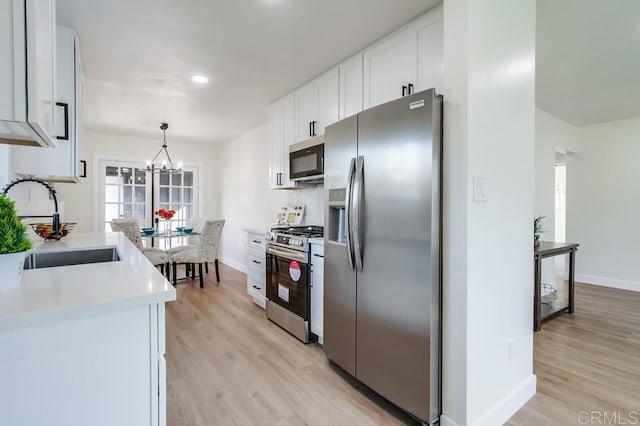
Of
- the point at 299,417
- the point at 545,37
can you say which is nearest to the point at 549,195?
the point at 545,37

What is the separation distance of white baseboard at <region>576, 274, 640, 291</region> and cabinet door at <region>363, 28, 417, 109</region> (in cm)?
483

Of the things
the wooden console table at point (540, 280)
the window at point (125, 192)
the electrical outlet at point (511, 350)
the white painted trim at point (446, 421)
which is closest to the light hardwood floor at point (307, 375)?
the wooden console table at point (540, 280)

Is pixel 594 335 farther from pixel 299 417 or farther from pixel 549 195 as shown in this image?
pixel 299 417

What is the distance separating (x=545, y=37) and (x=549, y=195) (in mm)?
2748

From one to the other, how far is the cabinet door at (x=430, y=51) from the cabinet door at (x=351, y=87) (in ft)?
2.07

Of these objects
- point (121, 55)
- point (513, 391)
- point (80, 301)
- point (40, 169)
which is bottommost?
point (513, 391)

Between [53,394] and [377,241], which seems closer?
[53,394]

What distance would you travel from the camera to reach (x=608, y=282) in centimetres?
474

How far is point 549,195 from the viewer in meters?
4.52

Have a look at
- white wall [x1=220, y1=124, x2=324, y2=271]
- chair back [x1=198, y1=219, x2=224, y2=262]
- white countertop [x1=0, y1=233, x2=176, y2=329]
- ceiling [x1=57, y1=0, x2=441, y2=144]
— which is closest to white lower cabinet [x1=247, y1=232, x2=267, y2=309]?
white wall [x1=220, y1=124, x2=324, y2=271]

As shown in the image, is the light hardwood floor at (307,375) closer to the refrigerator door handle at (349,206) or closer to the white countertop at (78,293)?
the refrigerator door handle at (349,206)

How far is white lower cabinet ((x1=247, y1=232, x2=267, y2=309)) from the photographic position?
3748 mm

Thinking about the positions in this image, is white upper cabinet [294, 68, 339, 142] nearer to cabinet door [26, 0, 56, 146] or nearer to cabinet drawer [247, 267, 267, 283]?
cabinet drawer [247, 267, 267, 283]

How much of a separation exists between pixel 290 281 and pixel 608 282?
195 inches
